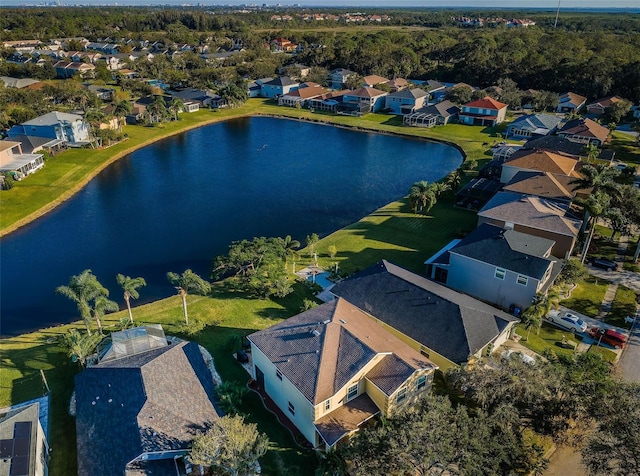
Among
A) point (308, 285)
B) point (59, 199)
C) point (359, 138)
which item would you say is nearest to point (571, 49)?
point (359, 138)

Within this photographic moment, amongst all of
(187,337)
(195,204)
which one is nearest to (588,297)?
(187,337)

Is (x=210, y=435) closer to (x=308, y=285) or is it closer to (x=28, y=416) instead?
(x=28, y=416)

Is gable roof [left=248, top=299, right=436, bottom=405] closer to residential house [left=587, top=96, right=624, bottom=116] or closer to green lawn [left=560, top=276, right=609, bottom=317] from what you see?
green lawn [left=560, top=276, right=609, bottom=317]

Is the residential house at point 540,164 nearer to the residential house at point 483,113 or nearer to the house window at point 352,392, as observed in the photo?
the residential house at point 483,113

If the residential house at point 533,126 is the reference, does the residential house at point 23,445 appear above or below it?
below

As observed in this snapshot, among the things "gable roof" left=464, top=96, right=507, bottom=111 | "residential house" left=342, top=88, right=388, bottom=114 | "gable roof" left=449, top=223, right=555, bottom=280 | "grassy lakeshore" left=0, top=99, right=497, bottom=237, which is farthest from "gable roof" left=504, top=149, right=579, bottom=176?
"residential house" left=342, top=88, right=388, bottom=114

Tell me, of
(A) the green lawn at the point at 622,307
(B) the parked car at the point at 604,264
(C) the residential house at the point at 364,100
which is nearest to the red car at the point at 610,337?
(A) the green lawn at the point at 622,307
